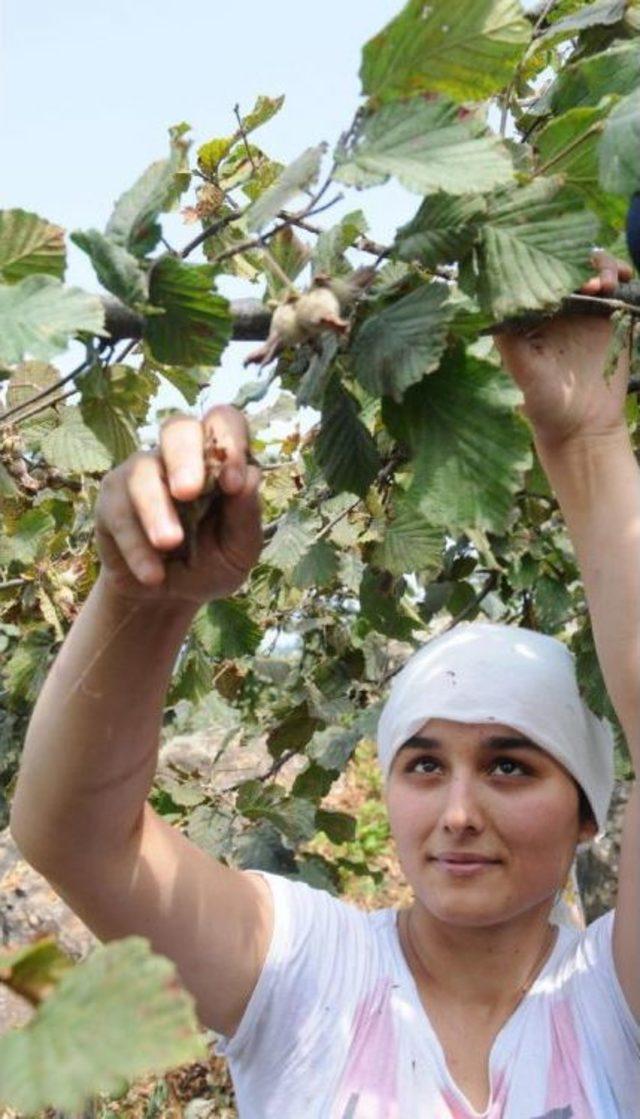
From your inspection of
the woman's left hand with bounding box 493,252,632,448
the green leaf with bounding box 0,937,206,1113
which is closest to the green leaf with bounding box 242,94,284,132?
the woman's left hand with bounding box 493,252,632,448

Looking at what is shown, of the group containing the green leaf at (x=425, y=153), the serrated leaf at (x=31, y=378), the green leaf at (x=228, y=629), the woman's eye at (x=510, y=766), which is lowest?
the woman's eye at (x=510, y=766)

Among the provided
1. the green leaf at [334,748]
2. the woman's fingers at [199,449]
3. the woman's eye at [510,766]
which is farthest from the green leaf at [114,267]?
the green leaf at [334,748]

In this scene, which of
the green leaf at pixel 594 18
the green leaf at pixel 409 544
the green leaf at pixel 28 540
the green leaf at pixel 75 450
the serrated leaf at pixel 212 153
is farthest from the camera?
the green leaf at pixel 28 540

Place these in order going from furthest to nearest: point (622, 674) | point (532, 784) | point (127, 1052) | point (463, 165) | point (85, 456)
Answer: point (85, 456)
point (532, 784)
point (622, 674)
point (463, 165)
point (127, 1052)

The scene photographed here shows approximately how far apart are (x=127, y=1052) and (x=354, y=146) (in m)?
0.67

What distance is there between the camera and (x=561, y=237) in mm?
1001

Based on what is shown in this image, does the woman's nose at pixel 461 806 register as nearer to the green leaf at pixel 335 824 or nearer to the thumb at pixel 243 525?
the thumb at pixel 243 525

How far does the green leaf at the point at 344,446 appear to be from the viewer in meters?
1.11

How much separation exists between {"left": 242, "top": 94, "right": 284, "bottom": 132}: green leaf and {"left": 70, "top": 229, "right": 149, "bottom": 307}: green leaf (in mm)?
Result: 1146

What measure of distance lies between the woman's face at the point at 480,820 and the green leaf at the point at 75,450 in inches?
21.7

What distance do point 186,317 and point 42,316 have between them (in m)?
0.17

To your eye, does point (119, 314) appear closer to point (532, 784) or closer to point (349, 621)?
point (532, 784)

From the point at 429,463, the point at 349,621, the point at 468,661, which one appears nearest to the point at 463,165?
the point at 429,463

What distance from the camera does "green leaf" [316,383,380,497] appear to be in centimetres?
111
